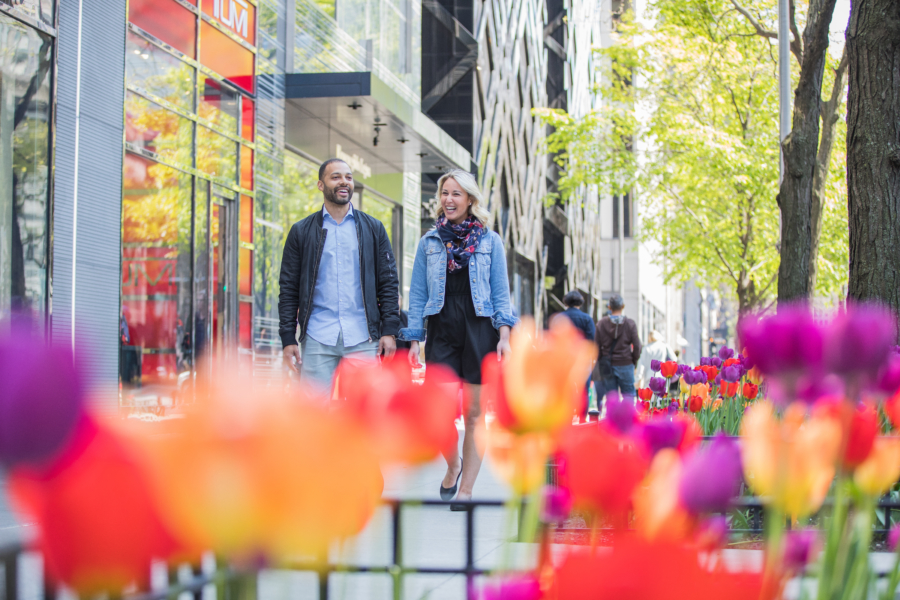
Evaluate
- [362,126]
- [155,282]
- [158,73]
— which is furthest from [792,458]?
[362,126]

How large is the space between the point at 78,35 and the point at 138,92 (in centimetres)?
139

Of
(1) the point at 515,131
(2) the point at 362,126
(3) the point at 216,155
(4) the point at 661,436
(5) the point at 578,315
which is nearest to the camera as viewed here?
(4) the point at 661,436

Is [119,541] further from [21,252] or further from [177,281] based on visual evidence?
[177,281]

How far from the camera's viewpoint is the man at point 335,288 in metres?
5.27

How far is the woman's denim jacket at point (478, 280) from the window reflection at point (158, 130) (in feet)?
19.0

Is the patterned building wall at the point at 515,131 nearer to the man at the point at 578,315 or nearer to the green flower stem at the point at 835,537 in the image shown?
the man at the point at 578,315

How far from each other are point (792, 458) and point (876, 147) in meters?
7.14

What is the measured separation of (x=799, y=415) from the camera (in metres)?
0.82

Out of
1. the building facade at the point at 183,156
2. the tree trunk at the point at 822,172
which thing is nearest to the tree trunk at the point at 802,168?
the tree trunk at the point at 822,172

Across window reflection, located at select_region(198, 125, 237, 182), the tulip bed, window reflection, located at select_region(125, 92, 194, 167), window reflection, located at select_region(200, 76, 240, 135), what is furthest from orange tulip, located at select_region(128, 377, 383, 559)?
window reflection, located at select_region(200, 76, 240, 135)

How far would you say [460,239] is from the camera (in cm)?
545

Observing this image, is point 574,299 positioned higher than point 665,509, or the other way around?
point 574,299

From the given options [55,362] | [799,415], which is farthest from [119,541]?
[799,415]

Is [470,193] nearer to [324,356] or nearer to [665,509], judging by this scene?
[324,356]
